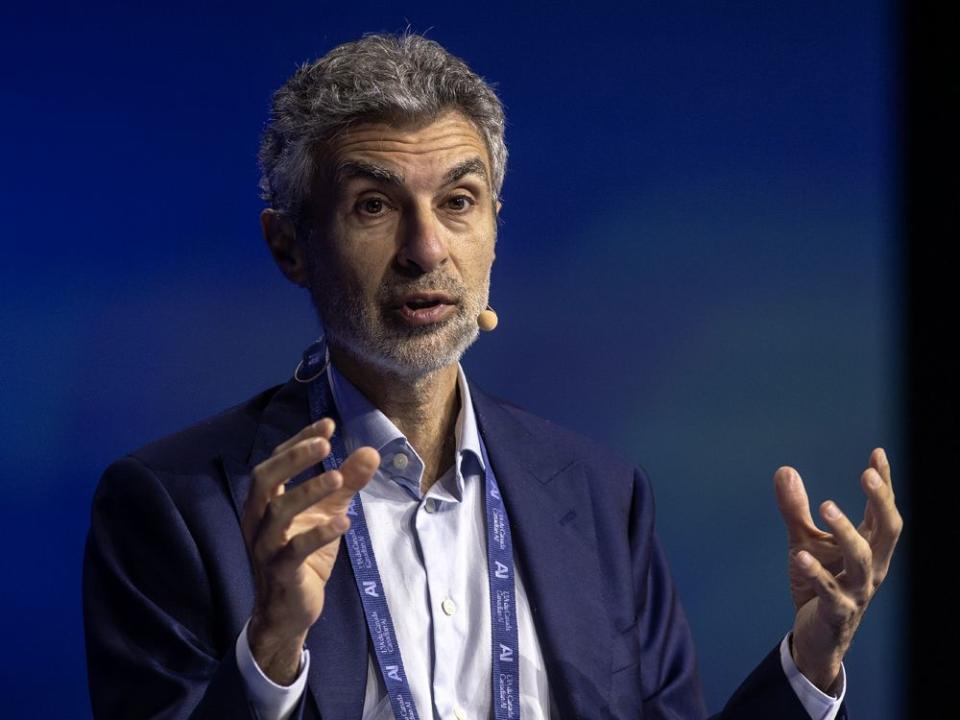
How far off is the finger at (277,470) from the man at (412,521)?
0.18m

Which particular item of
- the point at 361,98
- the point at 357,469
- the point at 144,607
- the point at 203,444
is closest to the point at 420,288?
the point at 361,98

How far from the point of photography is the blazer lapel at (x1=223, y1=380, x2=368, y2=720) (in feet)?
6.36

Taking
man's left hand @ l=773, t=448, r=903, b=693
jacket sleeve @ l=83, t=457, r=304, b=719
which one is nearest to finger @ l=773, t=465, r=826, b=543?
man's left hand @ l=773, t=448, r=903, b=693

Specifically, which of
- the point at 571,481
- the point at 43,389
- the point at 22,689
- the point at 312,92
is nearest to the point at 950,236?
the point at 571,481

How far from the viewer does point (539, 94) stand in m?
2.87

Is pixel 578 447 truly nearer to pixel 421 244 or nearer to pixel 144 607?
pixel 421 244

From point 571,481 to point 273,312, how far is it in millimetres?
813

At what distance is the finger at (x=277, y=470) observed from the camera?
5.20 feet

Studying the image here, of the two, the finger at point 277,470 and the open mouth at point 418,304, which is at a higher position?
the open mouth at point 418,304

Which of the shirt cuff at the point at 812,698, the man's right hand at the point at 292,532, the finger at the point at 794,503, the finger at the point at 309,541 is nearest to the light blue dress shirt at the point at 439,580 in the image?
the shirt cuff at the point at 812,698

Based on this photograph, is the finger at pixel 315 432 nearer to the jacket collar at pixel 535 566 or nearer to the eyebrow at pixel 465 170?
the jacket collar at pixel 535 566

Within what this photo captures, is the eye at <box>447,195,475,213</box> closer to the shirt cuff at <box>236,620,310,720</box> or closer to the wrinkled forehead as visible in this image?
the wrinkled forehead

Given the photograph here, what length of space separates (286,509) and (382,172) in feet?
2.33

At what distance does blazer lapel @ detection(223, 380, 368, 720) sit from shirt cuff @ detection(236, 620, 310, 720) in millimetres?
163
